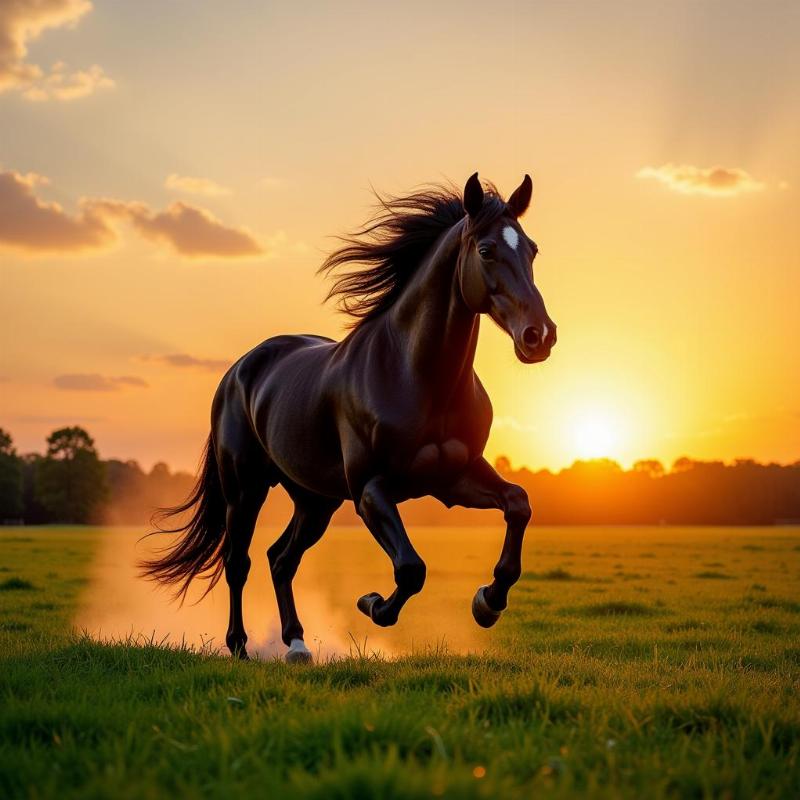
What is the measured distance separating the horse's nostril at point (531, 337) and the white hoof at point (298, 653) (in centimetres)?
366

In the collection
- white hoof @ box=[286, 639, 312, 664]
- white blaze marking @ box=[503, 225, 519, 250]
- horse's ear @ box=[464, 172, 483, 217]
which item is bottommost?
white hoof @ box=[286, 639, 312, 664]

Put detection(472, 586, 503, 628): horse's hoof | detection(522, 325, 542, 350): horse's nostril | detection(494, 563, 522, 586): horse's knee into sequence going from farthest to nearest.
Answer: detection(472, 586, 503, 628): horse's hoof, detection(494, 563, 522, 586): horse's knee, detection(522, 325, 542, 350): horse's nostril

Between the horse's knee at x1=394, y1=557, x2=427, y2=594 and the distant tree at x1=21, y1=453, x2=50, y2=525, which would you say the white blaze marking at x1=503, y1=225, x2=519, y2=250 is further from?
the distant tree at x1=21, y1=453, x2=50, y2=525

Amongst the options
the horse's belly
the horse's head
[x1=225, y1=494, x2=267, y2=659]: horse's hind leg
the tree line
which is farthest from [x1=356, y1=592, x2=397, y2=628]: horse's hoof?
the tree line

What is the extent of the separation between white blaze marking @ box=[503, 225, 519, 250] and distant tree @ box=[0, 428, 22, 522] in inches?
3188

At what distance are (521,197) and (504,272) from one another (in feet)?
A: 2.86

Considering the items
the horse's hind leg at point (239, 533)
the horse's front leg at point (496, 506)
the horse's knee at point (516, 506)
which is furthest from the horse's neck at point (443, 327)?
the horse's hind leg at point (239, 533)

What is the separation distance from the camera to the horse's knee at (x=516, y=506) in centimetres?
652

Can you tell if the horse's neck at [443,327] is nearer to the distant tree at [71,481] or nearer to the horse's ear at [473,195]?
the horse's ear at [473,195]

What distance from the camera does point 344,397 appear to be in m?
7.13

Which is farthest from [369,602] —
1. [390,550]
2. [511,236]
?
[511,236]

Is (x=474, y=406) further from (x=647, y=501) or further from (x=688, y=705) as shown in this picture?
(x=647, y=501)

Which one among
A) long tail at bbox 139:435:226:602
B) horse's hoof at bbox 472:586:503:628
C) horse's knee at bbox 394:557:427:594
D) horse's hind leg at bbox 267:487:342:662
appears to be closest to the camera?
horse's knee at bbox 394:557:427:594

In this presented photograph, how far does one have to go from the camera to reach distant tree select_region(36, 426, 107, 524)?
80.2m
